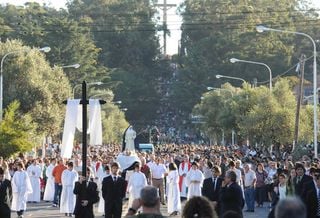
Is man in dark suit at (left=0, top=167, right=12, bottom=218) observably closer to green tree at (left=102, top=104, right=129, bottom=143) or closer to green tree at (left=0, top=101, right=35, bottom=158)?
green tree at (left=0, top=101, right=35, bottom=158)

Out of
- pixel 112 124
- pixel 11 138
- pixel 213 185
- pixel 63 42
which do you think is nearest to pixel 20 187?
pixel 213 185

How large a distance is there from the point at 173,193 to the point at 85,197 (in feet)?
34.0

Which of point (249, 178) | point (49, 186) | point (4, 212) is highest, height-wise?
point (249, 178)

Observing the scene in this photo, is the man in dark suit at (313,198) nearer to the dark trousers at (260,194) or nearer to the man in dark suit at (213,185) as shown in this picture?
the man in dark suit at (213,185)

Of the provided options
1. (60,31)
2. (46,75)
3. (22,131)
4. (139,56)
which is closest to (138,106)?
(139,56)

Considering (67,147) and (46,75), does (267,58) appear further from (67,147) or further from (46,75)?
(67,147)

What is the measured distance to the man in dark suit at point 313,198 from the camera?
17188mm

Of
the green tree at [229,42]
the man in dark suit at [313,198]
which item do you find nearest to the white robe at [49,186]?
the man in dark suit at [313,198]

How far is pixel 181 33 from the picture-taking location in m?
140

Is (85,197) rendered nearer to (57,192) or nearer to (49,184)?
(57,192)

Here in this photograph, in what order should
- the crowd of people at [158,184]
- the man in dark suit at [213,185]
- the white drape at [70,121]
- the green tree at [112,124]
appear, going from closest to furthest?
the crowd of people at [158,184]
the white drape at [70,121]
the man in dark suit at [213,185]
the green tree at [112,124]

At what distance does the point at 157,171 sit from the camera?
1225 inches

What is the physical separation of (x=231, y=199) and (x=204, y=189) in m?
3.27

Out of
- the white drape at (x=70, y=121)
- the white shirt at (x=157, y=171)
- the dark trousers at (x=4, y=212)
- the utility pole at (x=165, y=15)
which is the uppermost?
the utility pole at (x=165, y=15)
